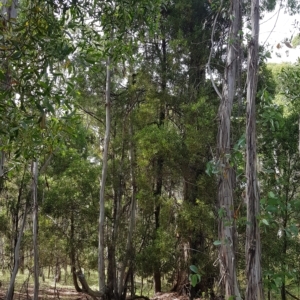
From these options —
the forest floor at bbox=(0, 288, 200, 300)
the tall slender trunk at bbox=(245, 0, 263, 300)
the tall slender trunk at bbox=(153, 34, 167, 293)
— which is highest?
the tall slender trunk at bbox=(153, 34, 167, 293)

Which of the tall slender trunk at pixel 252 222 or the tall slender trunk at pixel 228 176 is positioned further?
the tall slender trunk at pixel 228 176

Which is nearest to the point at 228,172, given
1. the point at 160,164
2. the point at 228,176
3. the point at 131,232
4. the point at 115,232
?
the point at 228,176

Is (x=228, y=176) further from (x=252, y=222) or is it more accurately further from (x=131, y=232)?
(x=131, y=232)

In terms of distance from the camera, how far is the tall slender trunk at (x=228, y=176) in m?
3.63

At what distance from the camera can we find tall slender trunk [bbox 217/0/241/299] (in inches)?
143

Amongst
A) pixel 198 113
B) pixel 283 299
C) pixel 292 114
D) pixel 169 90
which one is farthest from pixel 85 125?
pixel 283 299

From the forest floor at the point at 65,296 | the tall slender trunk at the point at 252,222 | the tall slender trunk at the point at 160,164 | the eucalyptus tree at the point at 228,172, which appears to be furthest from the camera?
the forest floor at the point at 65,296

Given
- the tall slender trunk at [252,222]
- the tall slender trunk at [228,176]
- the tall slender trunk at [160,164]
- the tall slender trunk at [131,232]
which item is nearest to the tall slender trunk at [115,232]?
the tall slender trunk at [131,232]

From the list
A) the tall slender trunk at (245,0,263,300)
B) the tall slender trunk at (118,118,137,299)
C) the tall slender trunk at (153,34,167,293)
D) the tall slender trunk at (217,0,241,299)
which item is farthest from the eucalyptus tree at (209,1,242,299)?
the tall slender trunk at (118,118,137,299)

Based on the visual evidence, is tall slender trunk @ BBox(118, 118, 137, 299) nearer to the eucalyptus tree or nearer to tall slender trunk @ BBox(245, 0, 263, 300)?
the eucalyptus tree

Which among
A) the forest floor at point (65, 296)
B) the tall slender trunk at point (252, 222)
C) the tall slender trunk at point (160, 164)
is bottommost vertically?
the forest floor at point (65, 296)

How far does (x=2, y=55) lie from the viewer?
2609 millimetres

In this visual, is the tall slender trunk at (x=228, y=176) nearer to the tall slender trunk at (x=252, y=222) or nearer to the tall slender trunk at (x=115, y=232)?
the tall slender trunk at (x=252, y=222)

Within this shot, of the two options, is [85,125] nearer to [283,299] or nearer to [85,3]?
[283,299]
